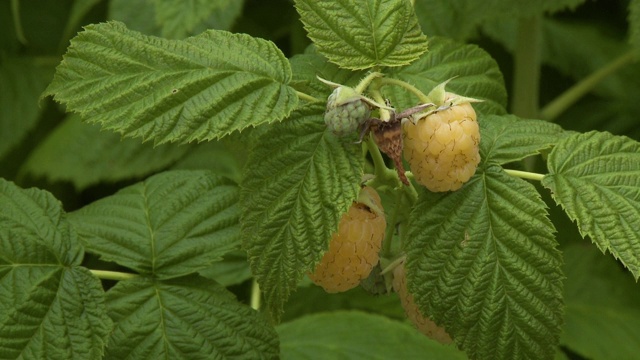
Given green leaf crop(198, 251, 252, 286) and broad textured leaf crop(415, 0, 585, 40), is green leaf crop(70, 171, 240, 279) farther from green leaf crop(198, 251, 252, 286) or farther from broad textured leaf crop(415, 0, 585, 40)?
broad textured leaf crop(415, 0, 585, 40)

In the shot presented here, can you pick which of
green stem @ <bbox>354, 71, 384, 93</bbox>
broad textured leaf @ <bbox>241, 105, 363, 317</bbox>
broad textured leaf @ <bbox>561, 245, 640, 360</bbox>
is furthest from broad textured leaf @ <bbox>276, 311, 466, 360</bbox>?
green stem @ <bbox>354, 71, 384, 93</bbox>

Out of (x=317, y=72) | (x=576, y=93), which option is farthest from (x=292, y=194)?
(x=576, y=93)

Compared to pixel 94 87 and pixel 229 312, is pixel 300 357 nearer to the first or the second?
pixel 229 312

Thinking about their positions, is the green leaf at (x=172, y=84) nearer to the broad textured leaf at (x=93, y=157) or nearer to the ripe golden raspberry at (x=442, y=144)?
the ripe golden raspberry at (x=442, y=144)

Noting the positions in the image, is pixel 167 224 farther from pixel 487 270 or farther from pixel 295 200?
pixel 487 270

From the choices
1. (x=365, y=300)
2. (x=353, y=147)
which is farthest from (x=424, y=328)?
(x=365, y=300)

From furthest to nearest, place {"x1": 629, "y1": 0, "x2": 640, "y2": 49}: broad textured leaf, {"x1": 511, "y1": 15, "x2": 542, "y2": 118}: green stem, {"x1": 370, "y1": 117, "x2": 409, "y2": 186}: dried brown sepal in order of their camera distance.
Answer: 1. {"x1": 511, "y1": 15, "x2": 542, "y2": 118}: green stem
2. {"x1": 629, "y1": 0, "x2": 640, "y2": 49}: broad textured leaf
3. {"x1": 370, "y1": 117, "x2": 409, "y2": 186}: dried brown sepal
